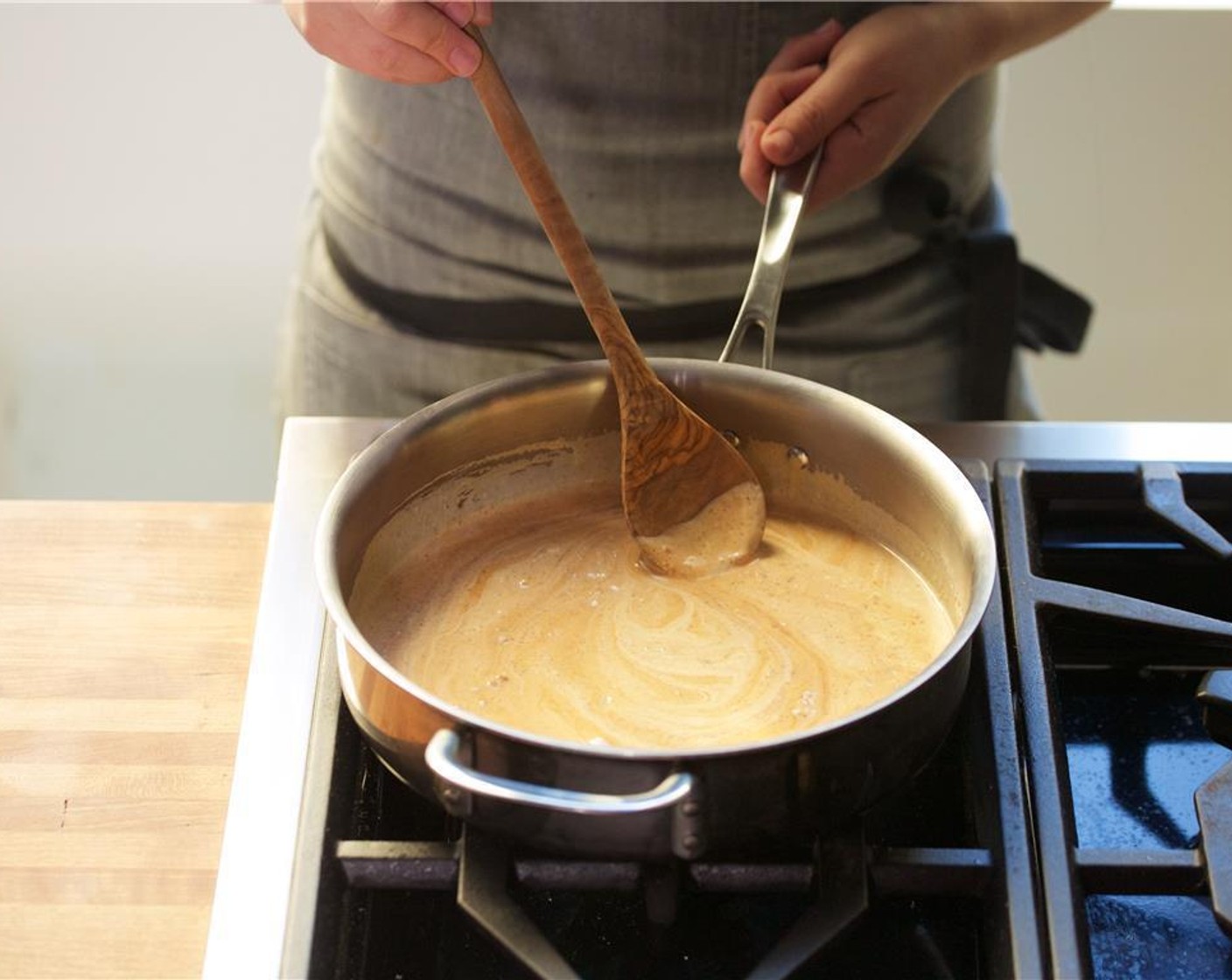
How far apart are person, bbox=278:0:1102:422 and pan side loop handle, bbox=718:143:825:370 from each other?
13mm

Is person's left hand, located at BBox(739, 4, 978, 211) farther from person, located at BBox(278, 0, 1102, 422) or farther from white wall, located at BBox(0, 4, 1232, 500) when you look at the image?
white wall, located at BBox(0, 4, 1232, 500)

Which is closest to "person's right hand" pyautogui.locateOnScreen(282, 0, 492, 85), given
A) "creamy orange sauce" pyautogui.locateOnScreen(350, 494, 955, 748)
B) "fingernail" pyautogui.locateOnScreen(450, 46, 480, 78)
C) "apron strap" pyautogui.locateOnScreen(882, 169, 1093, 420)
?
"fingernail" pyautogui.locateOnScreen(450, 46, 480, 78)

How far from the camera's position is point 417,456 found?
2.43 feet

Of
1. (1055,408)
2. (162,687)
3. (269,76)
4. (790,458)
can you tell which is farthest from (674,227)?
(1055,408)

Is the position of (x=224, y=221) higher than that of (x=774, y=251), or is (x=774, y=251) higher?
(x=774, y=251)

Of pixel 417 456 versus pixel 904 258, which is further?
pixel 904 258

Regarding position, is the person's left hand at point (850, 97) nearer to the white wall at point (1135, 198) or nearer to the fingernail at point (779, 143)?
the fingernail at point (779, 143)

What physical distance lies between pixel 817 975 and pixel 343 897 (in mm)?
196

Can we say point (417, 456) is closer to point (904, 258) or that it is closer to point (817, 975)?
point (817, 975)

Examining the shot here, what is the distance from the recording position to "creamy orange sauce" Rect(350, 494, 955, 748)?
0.68 meters

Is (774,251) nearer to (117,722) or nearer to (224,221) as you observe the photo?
(117,722)

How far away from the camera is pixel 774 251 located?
2.60 feet

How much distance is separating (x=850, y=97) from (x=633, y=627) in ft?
1.17

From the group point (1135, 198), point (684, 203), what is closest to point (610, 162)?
point (684, 203)
